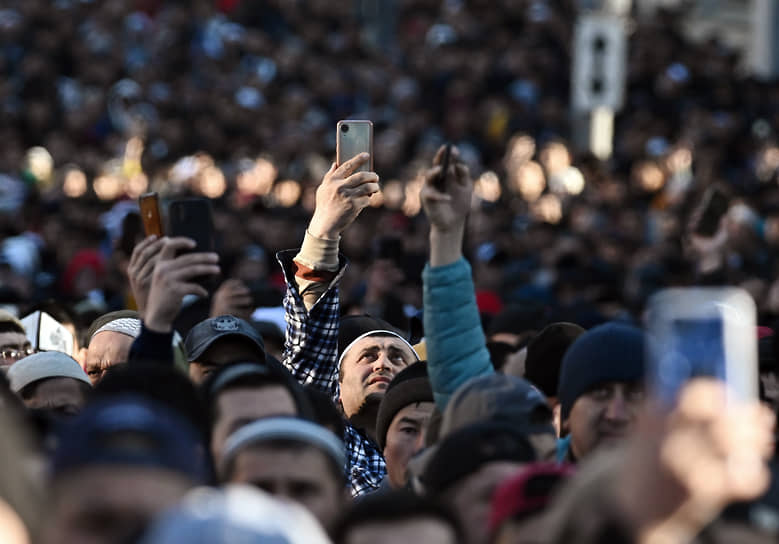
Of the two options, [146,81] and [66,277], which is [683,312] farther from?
[146,81]

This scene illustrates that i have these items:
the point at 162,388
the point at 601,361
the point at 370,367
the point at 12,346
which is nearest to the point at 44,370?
the point at 12,346

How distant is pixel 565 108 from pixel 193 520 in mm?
18924

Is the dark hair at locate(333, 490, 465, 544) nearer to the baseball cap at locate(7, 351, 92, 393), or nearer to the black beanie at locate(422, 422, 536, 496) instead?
the black beanie at locate(422, 422, 536, 496)

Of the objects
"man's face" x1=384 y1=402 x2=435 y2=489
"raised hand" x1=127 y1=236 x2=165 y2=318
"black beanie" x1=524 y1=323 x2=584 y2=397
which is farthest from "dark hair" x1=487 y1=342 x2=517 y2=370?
"raised hand" x1=127 y1=236 x2=165 y2=318

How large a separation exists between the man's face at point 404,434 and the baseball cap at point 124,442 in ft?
7.96

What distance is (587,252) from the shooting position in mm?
14531

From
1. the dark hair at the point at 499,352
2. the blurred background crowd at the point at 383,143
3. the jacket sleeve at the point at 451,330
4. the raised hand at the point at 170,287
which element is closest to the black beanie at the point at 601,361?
the jacket sleeve at the point at 451,330

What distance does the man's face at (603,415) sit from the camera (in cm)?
516

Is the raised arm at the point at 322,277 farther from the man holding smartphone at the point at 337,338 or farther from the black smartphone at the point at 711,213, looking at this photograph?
the black smartphone at the point at 711,213

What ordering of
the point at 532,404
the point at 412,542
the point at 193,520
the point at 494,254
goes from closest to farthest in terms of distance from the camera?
the point at 193,520
the point at 412,542
the point at 532,404
the point at 494,254

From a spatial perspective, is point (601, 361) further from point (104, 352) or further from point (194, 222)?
point (104, 352)

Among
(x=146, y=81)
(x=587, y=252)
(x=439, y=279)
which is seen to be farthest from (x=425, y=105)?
(x=439, y=279)

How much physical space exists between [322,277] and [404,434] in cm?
70

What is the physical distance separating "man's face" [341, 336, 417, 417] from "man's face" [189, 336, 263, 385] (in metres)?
0.81
